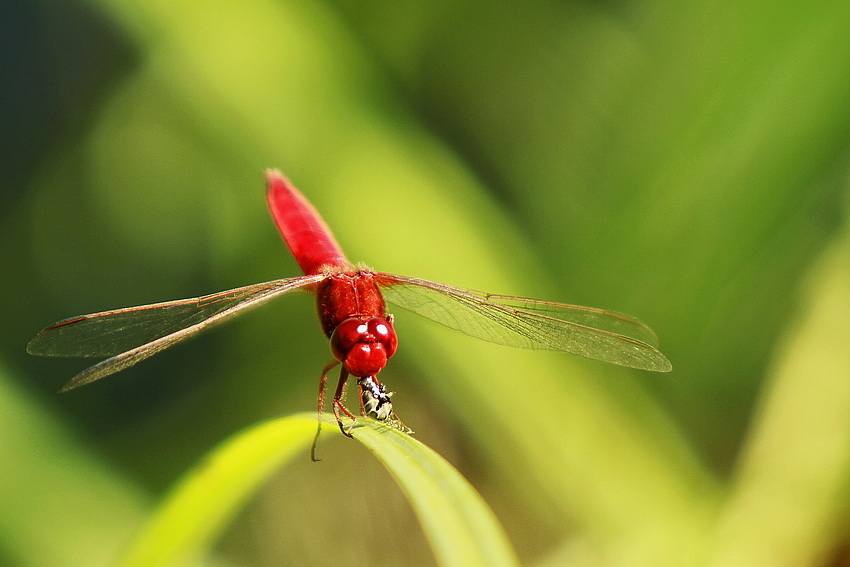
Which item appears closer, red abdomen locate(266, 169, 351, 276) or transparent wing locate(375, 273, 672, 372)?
transparent wing locate(375, 273, 672, 372)

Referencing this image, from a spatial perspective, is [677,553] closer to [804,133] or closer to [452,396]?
[452,396]

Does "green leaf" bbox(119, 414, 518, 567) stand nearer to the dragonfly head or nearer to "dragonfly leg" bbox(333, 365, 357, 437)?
"dragonfly leg" bbox(333, 365, 357, 437)

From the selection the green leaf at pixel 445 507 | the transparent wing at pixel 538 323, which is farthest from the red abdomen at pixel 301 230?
the green leaf at pixel 445 507

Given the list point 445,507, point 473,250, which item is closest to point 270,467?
point 445,507

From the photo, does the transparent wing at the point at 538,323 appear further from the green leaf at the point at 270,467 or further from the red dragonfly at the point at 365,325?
the green leaf at the point at 270,467

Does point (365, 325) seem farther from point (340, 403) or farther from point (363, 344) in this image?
point (340, 403)

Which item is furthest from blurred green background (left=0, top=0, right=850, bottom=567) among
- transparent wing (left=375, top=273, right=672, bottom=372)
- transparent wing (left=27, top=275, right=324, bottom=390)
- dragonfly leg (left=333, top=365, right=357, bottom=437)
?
dragonfly leg (left=333, top=365, right=357, bottom=437)

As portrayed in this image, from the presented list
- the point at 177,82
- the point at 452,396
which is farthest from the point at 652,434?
the point at 177,82
